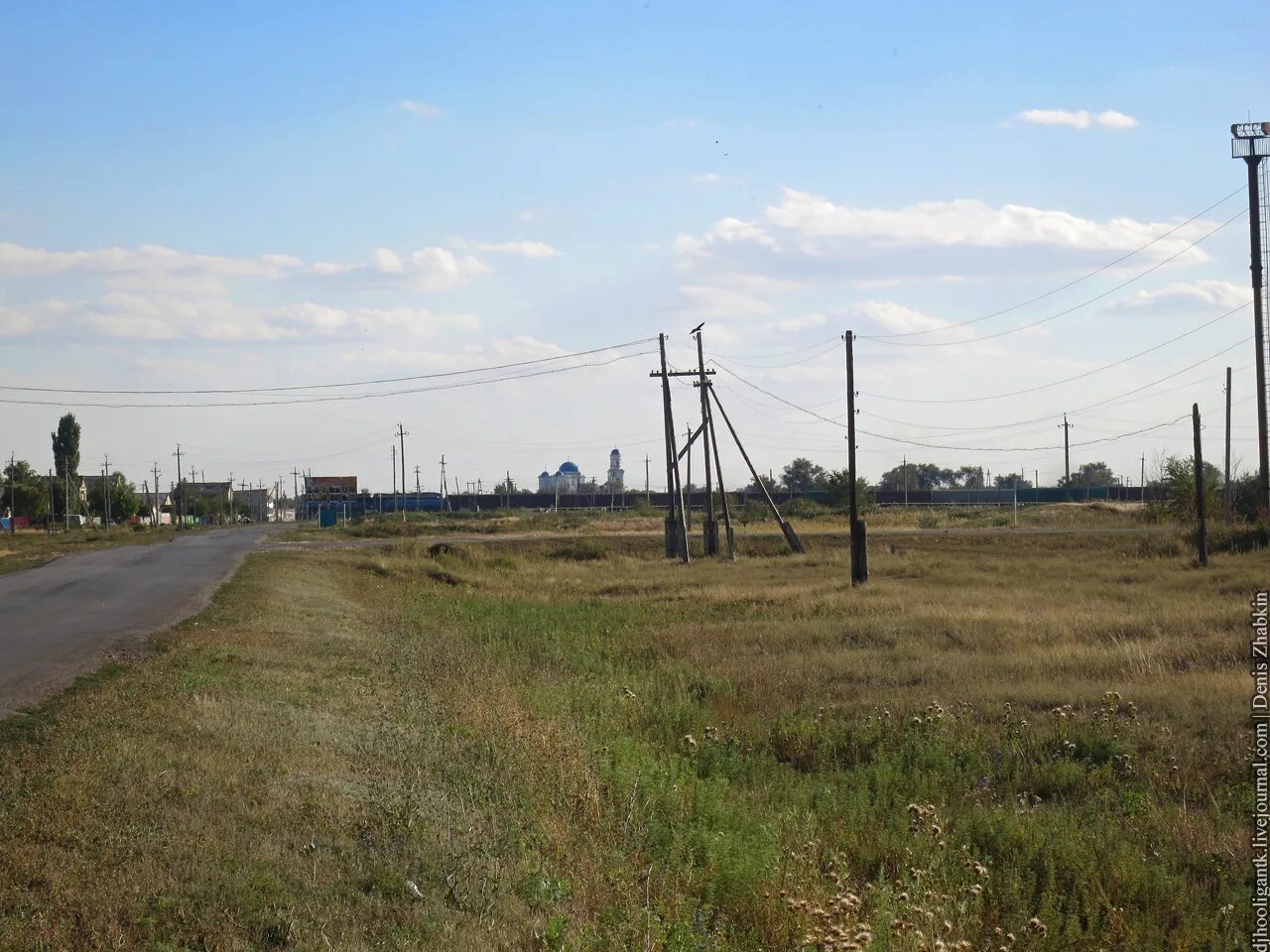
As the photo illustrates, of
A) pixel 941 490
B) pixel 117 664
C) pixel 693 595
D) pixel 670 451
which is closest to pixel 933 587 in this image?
pixel 693 595

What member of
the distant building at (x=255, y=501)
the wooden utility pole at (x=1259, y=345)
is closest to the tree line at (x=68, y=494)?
Answer: the distant building at (x=255, y=501)

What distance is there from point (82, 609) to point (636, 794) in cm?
1552

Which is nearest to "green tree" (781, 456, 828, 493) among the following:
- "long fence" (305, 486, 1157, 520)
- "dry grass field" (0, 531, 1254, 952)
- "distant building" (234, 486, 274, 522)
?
"long fence" (305, 486, 1157, 520)

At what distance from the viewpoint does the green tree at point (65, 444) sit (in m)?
129

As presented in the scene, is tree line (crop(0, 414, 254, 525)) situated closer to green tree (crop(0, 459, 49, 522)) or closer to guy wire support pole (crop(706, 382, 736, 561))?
green tree (crop(0, 459, 49, 522))

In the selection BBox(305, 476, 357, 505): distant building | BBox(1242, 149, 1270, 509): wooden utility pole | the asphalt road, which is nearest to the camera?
the asphalt road

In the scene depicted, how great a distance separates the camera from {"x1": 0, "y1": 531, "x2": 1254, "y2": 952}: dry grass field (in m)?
6.02

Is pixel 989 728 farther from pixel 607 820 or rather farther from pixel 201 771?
pixel 201 771

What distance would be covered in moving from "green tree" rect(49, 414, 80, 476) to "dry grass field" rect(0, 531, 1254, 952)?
123 meters

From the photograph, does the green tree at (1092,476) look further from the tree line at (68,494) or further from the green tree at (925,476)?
the tree line at (68,494)

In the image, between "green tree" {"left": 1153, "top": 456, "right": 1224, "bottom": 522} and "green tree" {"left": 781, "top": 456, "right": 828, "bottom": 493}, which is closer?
"green tree" {"left": 1153, "top": 456, "right": 1224, "bottom": 522}

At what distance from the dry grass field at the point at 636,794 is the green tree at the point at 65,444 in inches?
4833

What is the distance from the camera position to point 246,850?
6484 mm

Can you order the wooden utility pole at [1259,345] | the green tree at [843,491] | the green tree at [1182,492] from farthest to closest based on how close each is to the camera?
the green tree at [843,491]
the green tree at [1182,492]
the wooden utility pole at [1259,345]
